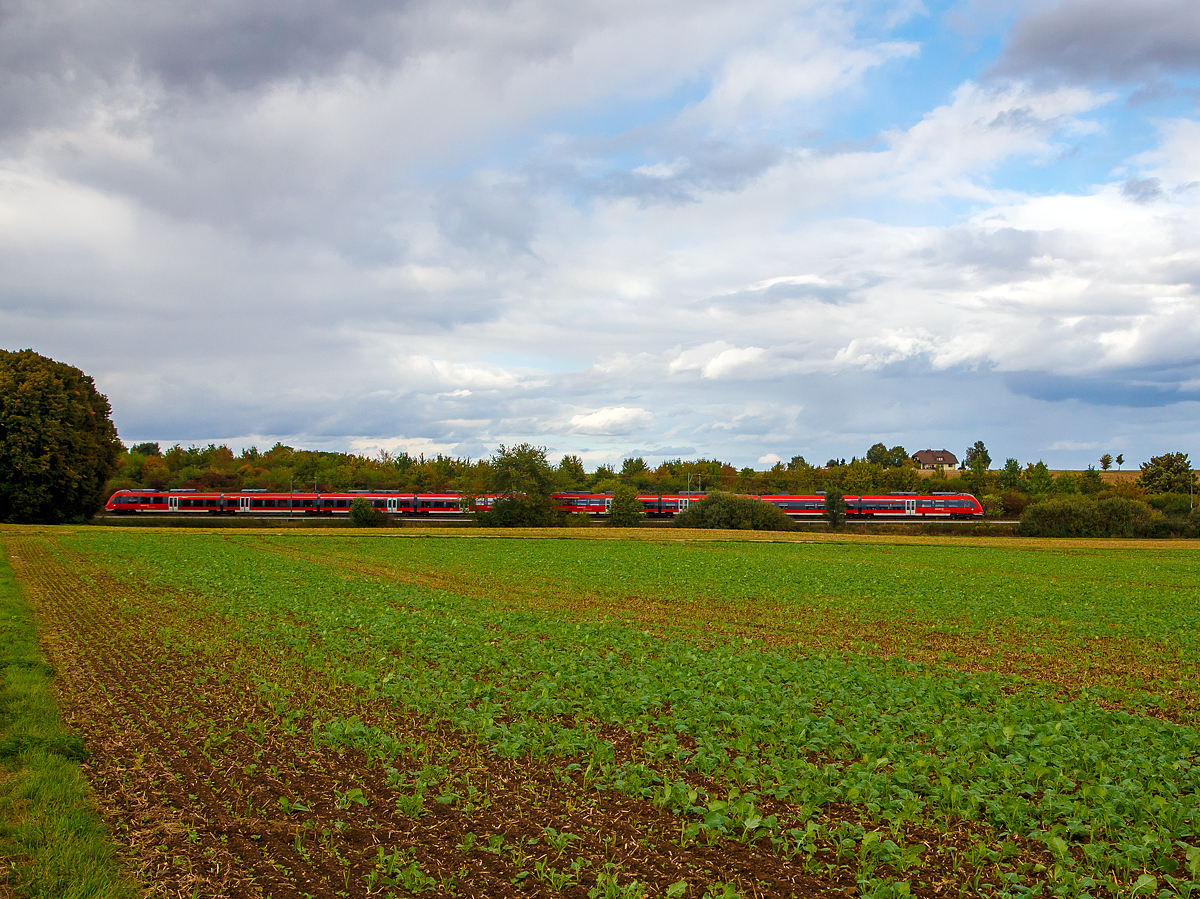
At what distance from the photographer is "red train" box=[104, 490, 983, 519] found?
92.4 metres

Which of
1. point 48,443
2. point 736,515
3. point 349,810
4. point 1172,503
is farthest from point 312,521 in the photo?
point 1172,503

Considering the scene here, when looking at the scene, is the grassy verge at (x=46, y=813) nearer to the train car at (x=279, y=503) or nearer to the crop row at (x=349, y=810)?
the crop row at (x=349, y=810)

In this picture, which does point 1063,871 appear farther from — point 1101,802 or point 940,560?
point 940,560

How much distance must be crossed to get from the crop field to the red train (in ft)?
231

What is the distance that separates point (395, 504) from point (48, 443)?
36.9 m

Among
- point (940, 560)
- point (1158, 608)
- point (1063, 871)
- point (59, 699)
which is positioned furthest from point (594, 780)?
point (940, 560)

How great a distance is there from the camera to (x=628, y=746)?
1039 cm

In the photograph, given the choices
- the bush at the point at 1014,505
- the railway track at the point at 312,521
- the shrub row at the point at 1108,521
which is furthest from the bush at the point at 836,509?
the bush at the point at 1014,505

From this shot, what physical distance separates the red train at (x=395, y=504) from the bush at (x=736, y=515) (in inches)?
174

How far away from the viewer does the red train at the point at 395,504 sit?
9238 centimetres

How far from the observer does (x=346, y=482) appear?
15762 centimetres

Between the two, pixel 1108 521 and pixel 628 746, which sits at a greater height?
pixel 1108 521

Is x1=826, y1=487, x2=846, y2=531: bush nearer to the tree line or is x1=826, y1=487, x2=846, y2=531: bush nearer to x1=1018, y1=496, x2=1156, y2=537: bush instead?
the tree line

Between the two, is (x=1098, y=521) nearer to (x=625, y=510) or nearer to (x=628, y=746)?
(x=625, y=510)
